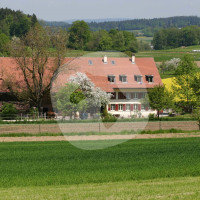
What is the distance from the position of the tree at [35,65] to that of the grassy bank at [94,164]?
31.5 meters

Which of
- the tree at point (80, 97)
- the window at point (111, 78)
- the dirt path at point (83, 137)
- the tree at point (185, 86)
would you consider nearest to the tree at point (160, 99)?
the tree at point (185, 86)

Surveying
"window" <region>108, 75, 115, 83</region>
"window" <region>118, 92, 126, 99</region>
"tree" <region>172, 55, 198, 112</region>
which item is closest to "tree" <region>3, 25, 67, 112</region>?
"window" <region>108, 75, 115, 83</region>

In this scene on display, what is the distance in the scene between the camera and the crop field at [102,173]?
608 inches

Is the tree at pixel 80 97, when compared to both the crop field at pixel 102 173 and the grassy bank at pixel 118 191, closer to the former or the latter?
the crop field at pixel 102 173

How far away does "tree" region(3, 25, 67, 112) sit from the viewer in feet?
203

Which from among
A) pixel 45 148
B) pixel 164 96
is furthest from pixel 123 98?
pixel 45 148

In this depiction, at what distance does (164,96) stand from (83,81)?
9505 millimetres

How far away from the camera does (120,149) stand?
2892 centimetres

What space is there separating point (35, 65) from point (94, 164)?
4086 cm

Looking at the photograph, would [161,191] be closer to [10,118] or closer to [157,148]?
[157,148]

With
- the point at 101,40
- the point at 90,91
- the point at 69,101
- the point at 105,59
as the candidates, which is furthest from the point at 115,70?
the point at 101,40

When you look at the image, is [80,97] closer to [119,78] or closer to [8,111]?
[8,111]

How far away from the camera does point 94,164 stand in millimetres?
22453

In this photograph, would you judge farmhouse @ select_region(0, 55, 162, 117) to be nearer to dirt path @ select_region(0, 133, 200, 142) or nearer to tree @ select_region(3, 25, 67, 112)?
tree @ select_region(3, 25, 67, 112)
